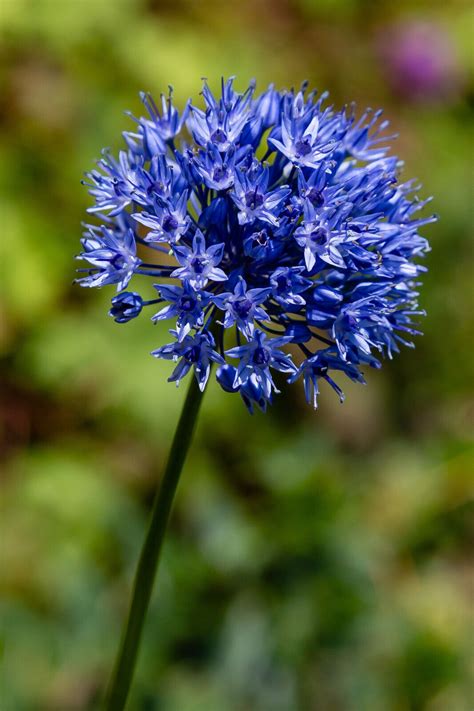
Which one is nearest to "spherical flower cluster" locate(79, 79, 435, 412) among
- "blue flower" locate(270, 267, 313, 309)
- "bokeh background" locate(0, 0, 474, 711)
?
"blue flower" locate(270, 267, 313, 309)

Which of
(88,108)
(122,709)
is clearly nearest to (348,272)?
(122,709)

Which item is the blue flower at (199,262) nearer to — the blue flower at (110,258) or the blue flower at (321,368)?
the blue flower at (110,258)

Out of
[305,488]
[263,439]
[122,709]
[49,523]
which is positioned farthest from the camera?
[263,439]

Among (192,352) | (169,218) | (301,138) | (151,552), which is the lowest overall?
(151,552)

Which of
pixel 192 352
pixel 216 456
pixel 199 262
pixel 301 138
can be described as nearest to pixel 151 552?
pixel 192 352

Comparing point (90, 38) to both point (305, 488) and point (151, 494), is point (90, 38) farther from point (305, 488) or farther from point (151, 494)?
point (305, 488)

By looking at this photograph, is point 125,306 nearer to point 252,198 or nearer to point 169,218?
point 169,218
